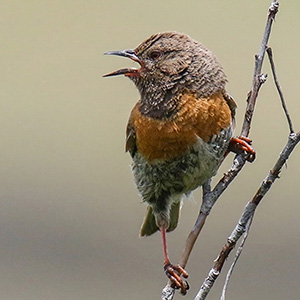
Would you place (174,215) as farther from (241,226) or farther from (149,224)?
(241,226)

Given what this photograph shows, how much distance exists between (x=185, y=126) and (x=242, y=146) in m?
0.42

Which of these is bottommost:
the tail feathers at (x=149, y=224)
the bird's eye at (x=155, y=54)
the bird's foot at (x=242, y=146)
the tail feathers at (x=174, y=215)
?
the tail feathers at (x=149, y=224)

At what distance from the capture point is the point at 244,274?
941 centimetres

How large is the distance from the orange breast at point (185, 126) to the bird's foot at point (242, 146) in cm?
14

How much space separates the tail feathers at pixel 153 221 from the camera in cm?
629

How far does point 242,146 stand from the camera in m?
5.20

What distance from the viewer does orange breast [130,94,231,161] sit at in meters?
5.32

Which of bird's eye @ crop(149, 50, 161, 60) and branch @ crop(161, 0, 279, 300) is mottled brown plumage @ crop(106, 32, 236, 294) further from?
branch @ crop(161, 0, 279, 300)

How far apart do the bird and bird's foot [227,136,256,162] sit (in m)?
0.01

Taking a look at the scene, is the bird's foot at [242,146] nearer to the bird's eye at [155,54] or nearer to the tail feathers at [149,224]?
the bird's eye at [155,54]

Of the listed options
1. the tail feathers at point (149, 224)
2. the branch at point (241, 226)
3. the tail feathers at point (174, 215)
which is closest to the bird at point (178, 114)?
the tail feathers at point (174, 215)

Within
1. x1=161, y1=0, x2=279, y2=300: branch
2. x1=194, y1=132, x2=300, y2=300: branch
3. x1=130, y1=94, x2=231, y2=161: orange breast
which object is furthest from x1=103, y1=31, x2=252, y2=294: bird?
x1=194, y1=132, x2=300, y2=300: branch

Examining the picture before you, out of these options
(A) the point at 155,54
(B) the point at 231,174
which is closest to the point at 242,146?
(B) the point at 231,174

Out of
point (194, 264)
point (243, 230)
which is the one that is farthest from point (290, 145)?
point (194, 264)
